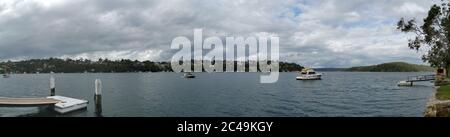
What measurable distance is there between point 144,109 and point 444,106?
33948 millimetres

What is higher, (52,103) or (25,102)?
(25,102)

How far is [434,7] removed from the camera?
62.3 metres

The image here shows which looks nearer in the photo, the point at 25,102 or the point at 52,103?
the point at 25,102

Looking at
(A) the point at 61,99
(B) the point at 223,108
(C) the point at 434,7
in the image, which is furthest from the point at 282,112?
(C) the point at 434,7
